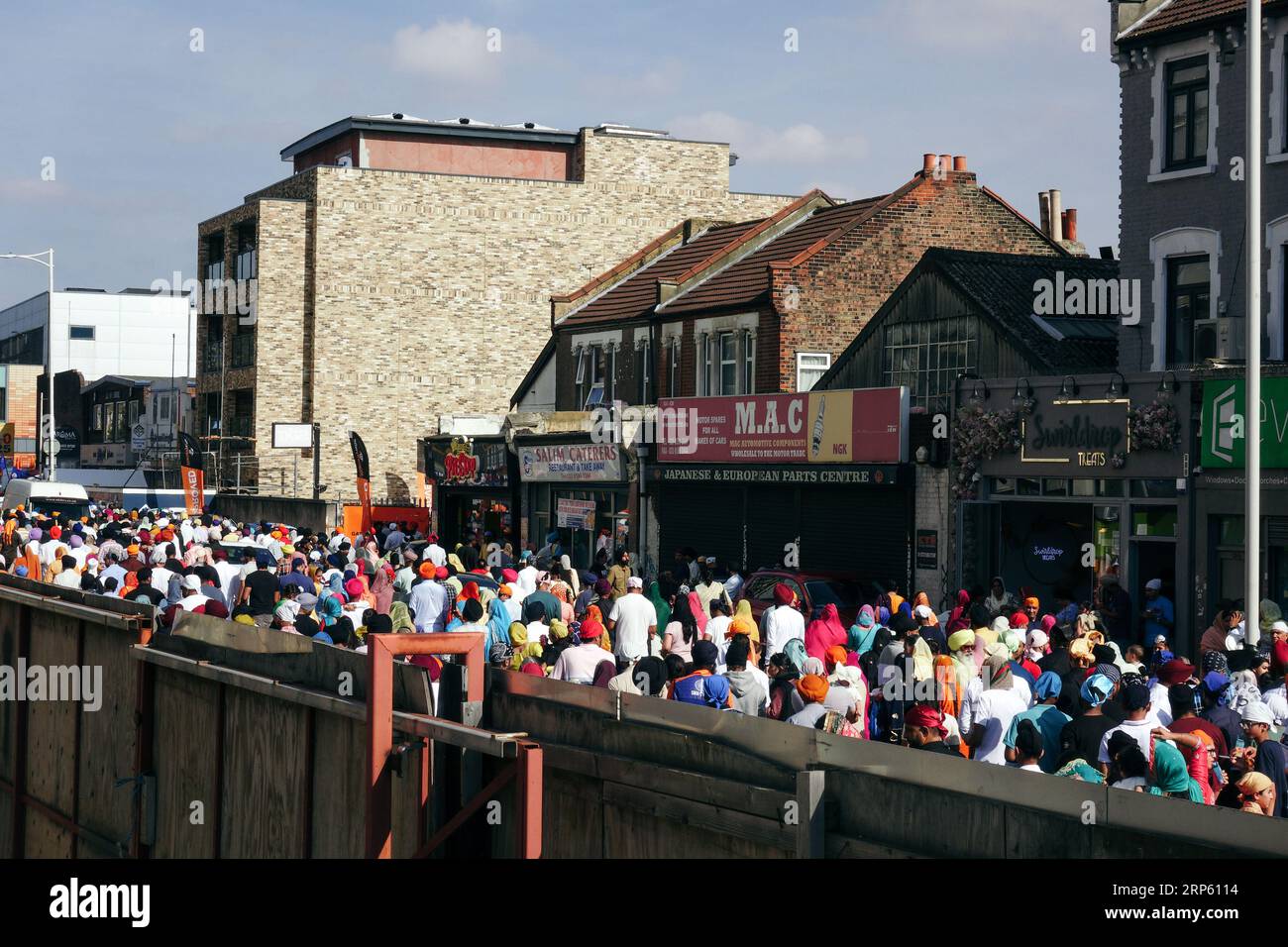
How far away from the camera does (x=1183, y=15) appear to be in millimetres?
24141

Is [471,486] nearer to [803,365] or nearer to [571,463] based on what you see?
[571,463]

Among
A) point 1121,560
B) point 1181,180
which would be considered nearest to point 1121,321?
point 1181,180

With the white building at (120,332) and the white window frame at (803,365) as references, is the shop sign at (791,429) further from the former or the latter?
the white building at (120,332)

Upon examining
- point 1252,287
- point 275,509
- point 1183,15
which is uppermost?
point 1183,15

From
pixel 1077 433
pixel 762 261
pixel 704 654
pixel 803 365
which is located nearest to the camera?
pixel 704 654

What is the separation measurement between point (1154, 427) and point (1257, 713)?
12420 mm

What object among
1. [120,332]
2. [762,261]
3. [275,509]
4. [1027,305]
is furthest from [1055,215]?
[120,332]

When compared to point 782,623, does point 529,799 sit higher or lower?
lower

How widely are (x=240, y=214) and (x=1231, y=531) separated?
45.9 m

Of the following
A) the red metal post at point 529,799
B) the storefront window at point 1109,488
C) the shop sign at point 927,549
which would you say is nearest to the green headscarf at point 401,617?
the red metal post at point 529,799

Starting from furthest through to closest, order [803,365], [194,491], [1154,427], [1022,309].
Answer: [194,491]
[803,365]
[1022,309]
[1154,427]
